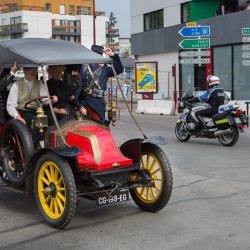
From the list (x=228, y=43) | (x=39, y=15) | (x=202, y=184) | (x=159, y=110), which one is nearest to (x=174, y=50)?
(x=228, y=43)

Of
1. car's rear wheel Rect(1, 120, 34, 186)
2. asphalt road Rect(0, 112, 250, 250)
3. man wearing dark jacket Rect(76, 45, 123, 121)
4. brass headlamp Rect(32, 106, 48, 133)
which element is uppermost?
man wearing dark jacket Rect(76, 45, 123, 121)

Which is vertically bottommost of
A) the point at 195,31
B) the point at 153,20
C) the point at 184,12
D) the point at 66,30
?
the point at 195,31

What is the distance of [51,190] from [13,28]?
99.3 metres

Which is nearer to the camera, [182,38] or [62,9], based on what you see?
[182,38]

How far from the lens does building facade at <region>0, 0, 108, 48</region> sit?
101 metres

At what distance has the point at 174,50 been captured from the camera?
30.7 m

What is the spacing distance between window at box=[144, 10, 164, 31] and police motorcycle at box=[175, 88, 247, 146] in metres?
19.1

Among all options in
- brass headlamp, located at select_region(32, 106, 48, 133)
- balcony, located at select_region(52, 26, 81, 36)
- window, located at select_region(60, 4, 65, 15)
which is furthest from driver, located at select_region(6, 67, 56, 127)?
window, located at select_region(60, 4, 65, 15)

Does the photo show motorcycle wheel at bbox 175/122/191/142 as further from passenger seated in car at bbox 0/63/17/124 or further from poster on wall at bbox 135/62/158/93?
poster on wall at bbox 135/62/158/93

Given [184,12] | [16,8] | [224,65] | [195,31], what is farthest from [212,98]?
[16,8]

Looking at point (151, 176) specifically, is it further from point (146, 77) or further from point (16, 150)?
point (146, 77)

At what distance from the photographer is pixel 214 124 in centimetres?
1337

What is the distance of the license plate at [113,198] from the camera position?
618 cm

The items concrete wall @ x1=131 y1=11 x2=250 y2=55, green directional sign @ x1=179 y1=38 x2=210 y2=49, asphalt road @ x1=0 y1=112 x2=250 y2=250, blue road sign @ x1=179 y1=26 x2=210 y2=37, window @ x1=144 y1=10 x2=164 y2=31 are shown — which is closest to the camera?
asphalt road @ x1=0 y1=112 x2=250 y2=250
